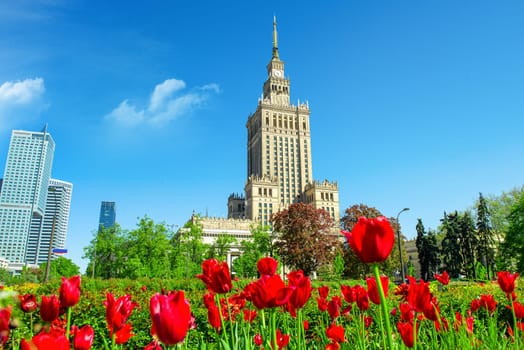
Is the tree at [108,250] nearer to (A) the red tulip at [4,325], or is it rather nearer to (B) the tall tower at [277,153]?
(A) the red tulip at [4,325]

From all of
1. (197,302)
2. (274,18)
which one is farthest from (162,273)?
(274,18)

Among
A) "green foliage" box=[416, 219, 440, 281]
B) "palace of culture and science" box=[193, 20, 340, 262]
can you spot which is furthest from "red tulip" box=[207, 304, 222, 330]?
"palace of culture and science" box=[193, 20, 340, 262]

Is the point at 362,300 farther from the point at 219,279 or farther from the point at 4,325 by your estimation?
the point at 4,325

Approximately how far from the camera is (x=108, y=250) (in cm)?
4184

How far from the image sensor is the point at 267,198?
103750mm

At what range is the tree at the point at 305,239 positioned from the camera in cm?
4197

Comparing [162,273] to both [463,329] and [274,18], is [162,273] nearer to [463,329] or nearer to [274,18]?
[463,329]

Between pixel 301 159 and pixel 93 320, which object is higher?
pixel 301 159

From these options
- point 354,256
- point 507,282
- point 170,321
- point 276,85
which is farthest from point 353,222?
point 276,85

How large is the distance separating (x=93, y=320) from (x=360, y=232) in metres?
8.36

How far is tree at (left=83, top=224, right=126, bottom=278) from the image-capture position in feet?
133

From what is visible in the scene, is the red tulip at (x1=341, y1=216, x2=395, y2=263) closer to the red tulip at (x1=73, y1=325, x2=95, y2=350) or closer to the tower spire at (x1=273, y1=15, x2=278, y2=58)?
the red tulip at (x1=73, y1=325, x2=95, y2=350)

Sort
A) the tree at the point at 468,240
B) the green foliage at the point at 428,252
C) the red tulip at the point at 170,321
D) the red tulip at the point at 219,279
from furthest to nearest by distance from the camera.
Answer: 1. the green foliage at the point at 428,252
2. the tree at the point at 468,240
3. the red tulip at the point at 219,279
4. the red tulip at the point at 170,321

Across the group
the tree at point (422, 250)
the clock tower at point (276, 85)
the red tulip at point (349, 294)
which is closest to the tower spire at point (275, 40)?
the clock tower at point (276, 85)
